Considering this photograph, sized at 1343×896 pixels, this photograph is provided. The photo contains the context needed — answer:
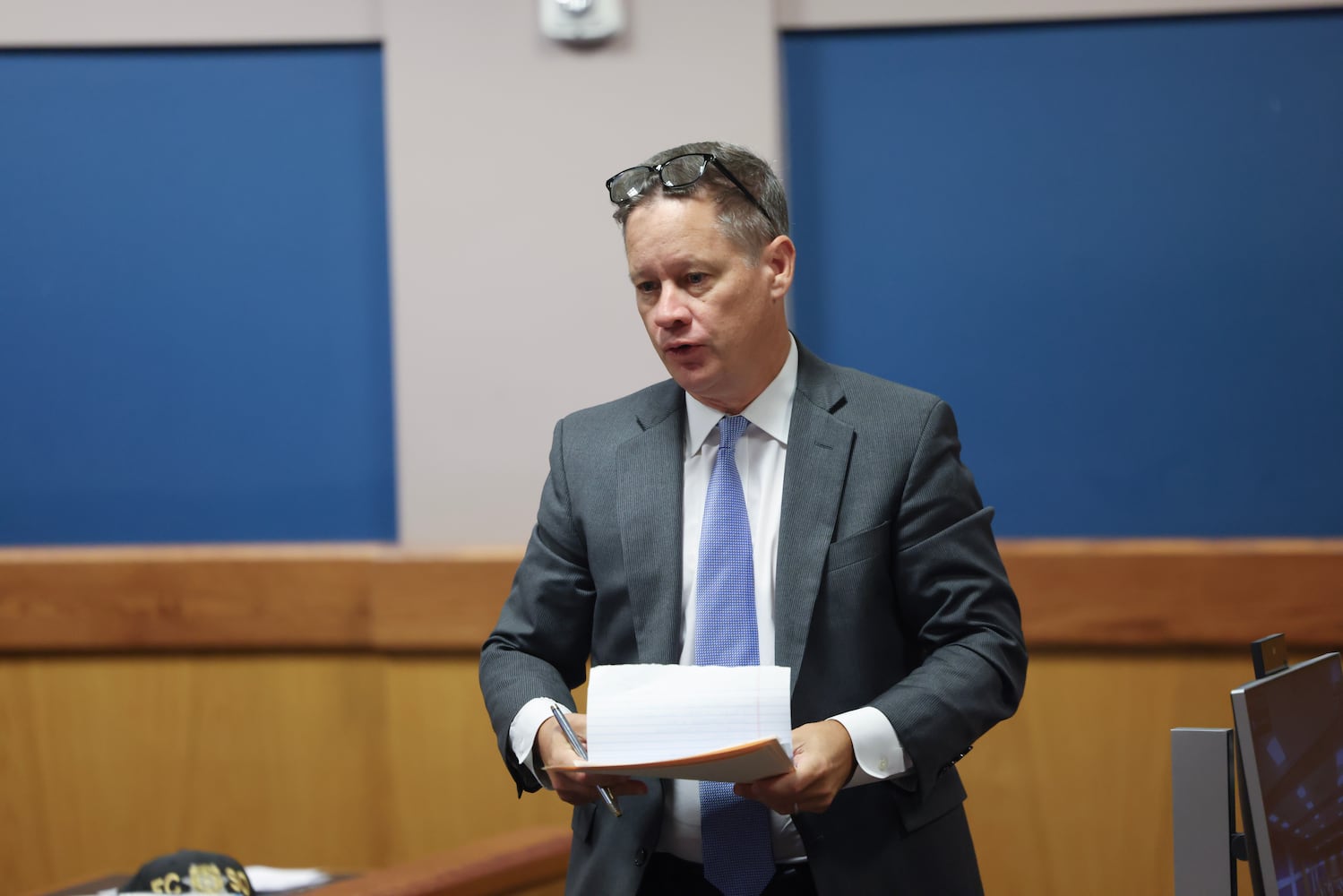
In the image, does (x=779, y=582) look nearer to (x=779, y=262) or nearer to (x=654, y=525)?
(x=654, y=525)

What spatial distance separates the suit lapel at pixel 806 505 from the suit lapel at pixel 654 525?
0.14 metres

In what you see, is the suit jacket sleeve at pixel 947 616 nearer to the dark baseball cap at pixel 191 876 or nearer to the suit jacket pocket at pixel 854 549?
the suit jacket pocket at pixel 854 549

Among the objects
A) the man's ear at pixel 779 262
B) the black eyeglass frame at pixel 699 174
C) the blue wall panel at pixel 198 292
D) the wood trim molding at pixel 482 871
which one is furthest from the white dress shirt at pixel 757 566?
the blue wall panel at pixel 198 292

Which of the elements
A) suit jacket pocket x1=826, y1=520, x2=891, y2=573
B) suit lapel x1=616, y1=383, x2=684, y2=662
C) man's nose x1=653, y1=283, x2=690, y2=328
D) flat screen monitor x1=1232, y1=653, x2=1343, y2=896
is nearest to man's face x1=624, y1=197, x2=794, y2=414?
man's nose x1=653, y1=283, x2=690, y2=328

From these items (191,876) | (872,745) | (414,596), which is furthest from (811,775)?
(414,596)

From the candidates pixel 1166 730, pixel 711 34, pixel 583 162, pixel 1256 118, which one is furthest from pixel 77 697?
pixel 1256 118

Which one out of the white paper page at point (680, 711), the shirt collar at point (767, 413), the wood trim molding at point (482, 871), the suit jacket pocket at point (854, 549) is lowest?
the wood trim molding at point (482, 871)

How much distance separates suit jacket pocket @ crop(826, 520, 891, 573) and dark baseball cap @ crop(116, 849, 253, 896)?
3.99 ft

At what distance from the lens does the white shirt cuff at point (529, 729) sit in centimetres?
156

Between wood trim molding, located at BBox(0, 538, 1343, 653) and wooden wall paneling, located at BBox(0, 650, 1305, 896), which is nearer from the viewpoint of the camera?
wood trim molding, located at BBox(0, 538, 1343, 653)

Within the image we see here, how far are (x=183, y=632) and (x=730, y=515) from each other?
1889 mm

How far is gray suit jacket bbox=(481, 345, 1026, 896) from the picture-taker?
60.1 inches

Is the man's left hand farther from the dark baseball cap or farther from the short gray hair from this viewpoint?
the dark baseball cap

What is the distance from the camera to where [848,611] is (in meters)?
1.57
